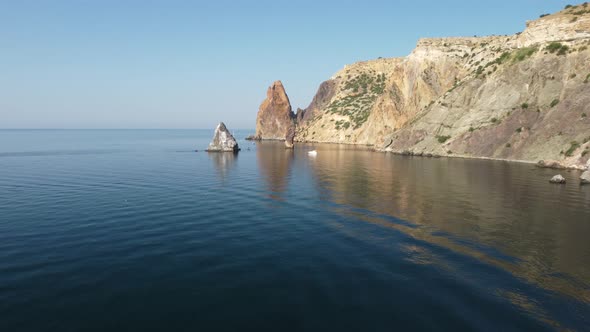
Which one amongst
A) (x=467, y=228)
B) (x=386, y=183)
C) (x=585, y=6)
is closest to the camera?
(x=467, y=228)

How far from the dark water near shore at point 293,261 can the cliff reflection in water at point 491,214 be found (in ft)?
0.62

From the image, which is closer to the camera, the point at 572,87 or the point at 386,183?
the point at 386,183

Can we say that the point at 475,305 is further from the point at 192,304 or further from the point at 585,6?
the point at 585,6

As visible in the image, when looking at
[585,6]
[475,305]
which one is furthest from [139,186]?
[585,6]

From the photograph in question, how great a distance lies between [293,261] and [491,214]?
24.5 meters

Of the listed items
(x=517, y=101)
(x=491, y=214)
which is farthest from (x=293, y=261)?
(x=517, y=101)

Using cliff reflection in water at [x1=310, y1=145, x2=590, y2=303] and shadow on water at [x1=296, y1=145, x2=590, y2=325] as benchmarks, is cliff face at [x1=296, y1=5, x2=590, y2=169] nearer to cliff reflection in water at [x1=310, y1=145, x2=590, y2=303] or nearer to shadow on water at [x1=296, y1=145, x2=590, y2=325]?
cliff reflection in water at [x1=310, y1=145, x2=590, y2=303]

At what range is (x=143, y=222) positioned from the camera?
32375 millimetres

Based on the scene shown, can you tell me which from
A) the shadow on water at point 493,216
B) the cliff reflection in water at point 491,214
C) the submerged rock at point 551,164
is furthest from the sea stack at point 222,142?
the submerged rock at point 551,164

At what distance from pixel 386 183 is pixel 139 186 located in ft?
126

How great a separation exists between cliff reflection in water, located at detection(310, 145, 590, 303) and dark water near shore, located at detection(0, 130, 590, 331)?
19 cm

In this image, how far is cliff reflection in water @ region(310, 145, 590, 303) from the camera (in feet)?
76.1

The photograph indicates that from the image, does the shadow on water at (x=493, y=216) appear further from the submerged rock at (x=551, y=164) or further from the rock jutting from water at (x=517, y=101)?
the rock jutting from water at (x=517, y=101)

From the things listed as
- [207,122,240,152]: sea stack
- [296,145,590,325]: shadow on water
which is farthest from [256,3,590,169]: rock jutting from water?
[207,122,240,152]: sea stack
